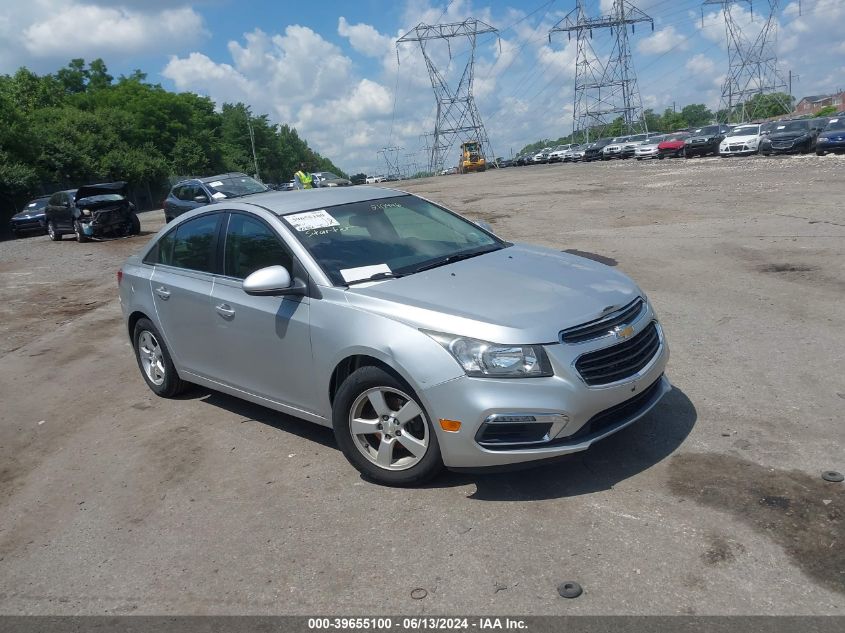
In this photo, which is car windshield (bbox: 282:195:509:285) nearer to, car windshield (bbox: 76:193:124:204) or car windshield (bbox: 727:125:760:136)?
car windshield (bbox: 76:193:124:204)

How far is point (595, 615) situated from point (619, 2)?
259 ft

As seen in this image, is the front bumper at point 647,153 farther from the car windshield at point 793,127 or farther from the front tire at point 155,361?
the front tire at point 155,361

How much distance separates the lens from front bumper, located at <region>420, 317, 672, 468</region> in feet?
13.1

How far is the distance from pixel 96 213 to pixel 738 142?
1140 inches

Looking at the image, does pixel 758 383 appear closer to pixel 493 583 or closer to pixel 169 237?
pixel 493 583

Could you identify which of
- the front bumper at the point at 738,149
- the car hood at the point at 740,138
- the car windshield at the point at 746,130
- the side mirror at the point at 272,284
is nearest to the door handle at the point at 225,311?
the side mirror at the point at 272,284

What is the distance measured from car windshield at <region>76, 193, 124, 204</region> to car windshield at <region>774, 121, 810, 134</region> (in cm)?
2735

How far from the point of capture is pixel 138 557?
13.4 ft

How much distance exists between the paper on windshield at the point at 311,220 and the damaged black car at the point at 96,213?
21.3 meters

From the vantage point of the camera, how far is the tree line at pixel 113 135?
154 feet

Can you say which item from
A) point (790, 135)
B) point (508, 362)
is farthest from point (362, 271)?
point (790, 135)

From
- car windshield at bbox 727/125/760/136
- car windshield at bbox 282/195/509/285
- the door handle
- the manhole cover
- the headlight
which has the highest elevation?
car windshield at bbox 282/195/509/285

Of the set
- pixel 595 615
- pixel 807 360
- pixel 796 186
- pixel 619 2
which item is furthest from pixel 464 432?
pixel 619 2

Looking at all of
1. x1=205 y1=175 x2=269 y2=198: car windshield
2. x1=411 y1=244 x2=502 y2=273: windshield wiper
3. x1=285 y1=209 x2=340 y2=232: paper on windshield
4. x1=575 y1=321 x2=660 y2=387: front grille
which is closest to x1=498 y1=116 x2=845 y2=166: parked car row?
x1=205 y1=175 x2=269 y2=198: car windshield
